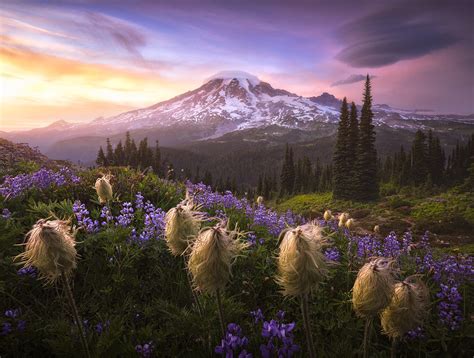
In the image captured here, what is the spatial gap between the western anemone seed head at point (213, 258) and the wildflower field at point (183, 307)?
99mm

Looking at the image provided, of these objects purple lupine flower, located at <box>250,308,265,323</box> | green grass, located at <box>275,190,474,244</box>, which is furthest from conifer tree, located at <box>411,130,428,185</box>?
purple lupine flower, located at <box>250,308,265,323</box>

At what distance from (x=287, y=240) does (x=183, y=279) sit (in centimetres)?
253

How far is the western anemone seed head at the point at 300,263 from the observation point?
2197 millimetres

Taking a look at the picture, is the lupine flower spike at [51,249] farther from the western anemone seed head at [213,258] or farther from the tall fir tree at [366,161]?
the tall fir tree at [366,161]

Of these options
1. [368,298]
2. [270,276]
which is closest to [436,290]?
[270,276]

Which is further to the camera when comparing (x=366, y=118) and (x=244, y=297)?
(x=366, y=118)

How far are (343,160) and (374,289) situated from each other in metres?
66.7

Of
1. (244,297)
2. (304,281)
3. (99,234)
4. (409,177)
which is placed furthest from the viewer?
(409,177)

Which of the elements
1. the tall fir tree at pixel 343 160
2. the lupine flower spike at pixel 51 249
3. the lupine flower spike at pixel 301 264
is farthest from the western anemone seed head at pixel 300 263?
the tall fir tree at pixel 343 160

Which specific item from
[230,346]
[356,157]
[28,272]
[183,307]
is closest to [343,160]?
[356,157]

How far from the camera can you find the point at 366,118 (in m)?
61.4

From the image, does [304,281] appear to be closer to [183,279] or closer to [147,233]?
[183,279]

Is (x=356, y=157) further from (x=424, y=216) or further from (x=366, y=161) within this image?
(x=424, y=216)

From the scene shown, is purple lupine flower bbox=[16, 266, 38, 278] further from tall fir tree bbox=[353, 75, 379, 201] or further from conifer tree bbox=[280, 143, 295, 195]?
conifer tree bbox=[280, 143, 295, 195]
